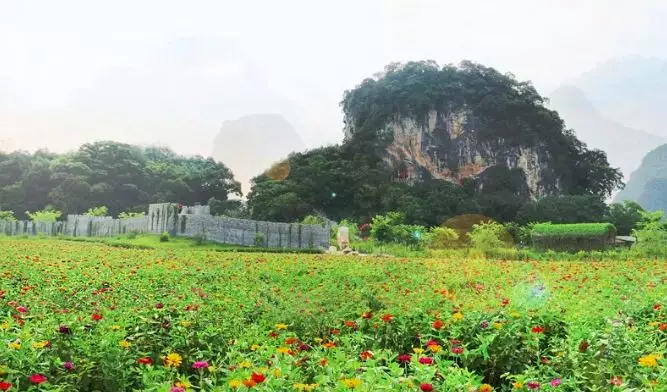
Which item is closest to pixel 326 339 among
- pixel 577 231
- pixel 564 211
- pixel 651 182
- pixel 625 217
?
pixel 577 231

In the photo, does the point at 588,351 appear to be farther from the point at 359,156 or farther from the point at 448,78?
the point at 448,78

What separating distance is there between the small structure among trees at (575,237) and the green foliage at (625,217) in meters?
22.4

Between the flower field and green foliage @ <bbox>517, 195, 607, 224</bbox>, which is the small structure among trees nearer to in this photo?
Answer: green foliage @ <bbox>517, 195, 607, 224</bbox>

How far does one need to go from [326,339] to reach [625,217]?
55497mm

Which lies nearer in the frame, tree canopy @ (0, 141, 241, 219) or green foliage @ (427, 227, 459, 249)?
green foliage @ (427, 227, 459, 249)

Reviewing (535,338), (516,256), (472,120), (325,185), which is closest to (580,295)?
(535,338)

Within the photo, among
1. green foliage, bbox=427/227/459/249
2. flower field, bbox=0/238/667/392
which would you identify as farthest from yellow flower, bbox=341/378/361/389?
green foliage, bbox=427/227/459/249

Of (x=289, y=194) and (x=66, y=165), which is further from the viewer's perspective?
(x=66, y=165)

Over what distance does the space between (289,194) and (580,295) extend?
1946 inches

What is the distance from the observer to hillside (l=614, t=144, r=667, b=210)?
4213 inches

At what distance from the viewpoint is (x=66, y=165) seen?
6500 centimetres

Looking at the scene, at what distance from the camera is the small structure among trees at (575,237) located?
109 ft

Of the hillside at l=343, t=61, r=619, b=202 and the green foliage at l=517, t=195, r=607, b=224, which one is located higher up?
the hillside at l=343, t=61, r=619, b=202

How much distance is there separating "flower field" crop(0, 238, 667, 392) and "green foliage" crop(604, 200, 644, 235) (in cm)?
4934
